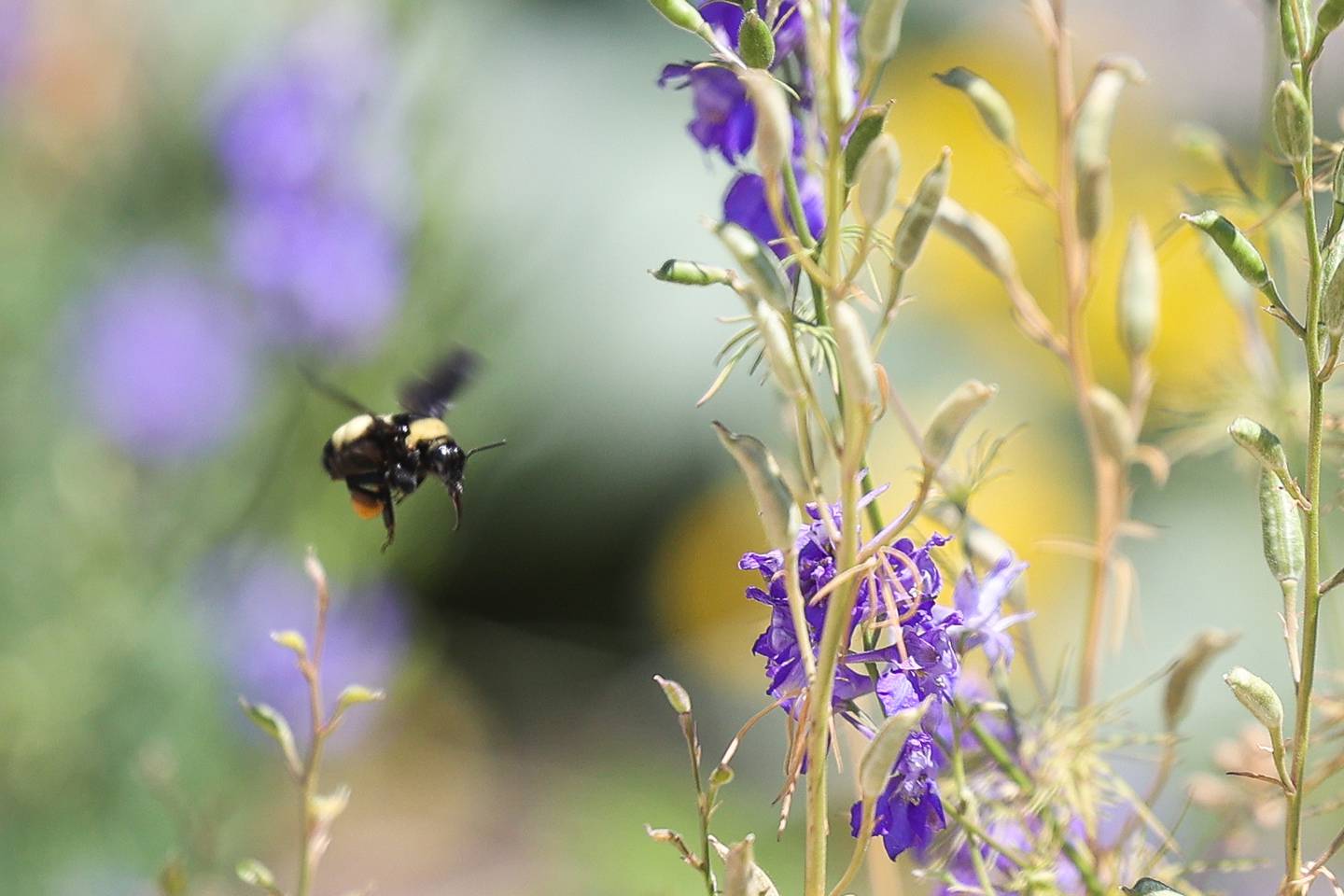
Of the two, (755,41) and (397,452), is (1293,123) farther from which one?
(397,452)

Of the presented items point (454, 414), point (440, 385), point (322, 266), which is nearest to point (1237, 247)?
point (440, 385)

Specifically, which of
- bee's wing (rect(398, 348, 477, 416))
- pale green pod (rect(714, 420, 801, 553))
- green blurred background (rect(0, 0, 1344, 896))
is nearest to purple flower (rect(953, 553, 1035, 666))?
pale green pod (rect(714, 420, 801, 553))

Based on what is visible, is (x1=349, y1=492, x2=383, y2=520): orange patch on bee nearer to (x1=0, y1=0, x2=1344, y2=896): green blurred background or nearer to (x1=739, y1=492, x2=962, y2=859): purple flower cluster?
(x1=739, y1=492, x2=962, y2=859): purple flower cluster

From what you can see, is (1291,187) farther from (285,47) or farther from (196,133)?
(196,133)

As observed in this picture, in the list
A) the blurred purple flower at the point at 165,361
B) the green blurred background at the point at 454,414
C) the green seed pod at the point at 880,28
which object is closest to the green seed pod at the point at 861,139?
the green seed pod at the point at 880,28

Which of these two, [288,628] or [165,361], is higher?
[165,361]

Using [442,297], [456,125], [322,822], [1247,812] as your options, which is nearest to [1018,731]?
[1247,812]
